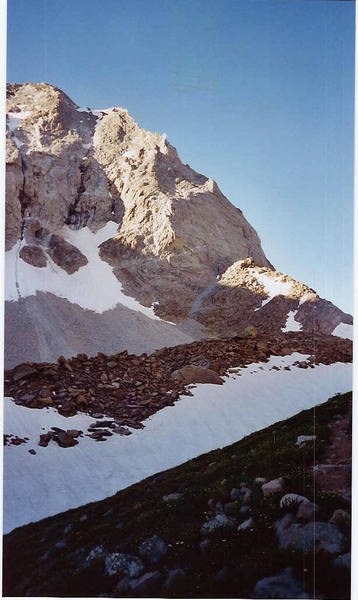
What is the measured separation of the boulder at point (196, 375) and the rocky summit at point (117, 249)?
75.7 inches

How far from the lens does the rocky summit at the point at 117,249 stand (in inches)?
501

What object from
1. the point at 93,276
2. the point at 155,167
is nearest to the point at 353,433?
the point at 93,276

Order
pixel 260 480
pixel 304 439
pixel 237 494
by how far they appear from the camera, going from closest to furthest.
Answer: pixel 237 494
pixel 260 480
pixel 304 439

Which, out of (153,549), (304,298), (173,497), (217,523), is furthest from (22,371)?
(304,298)

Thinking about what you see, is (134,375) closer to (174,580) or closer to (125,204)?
(174,580)

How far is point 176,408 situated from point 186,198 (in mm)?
19369

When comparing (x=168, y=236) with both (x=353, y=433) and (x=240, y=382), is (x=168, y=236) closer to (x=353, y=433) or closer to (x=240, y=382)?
(x=240, y=382)

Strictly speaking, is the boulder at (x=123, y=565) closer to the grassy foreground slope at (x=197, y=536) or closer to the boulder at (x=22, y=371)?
the grassy foreground slope at (x=197, y=536)

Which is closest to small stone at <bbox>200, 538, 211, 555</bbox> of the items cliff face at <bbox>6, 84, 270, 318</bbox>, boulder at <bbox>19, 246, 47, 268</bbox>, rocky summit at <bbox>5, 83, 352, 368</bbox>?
rocky summit at <bbox>5, 83, 352, 368</bbox>

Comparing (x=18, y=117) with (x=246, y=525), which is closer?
(x=246, y=525)

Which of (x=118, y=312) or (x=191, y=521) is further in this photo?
(x=118, y=312)

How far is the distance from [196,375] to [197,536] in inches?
165

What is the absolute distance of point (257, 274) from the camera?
17.3 metres

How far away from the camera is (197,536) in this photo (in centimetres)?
591
